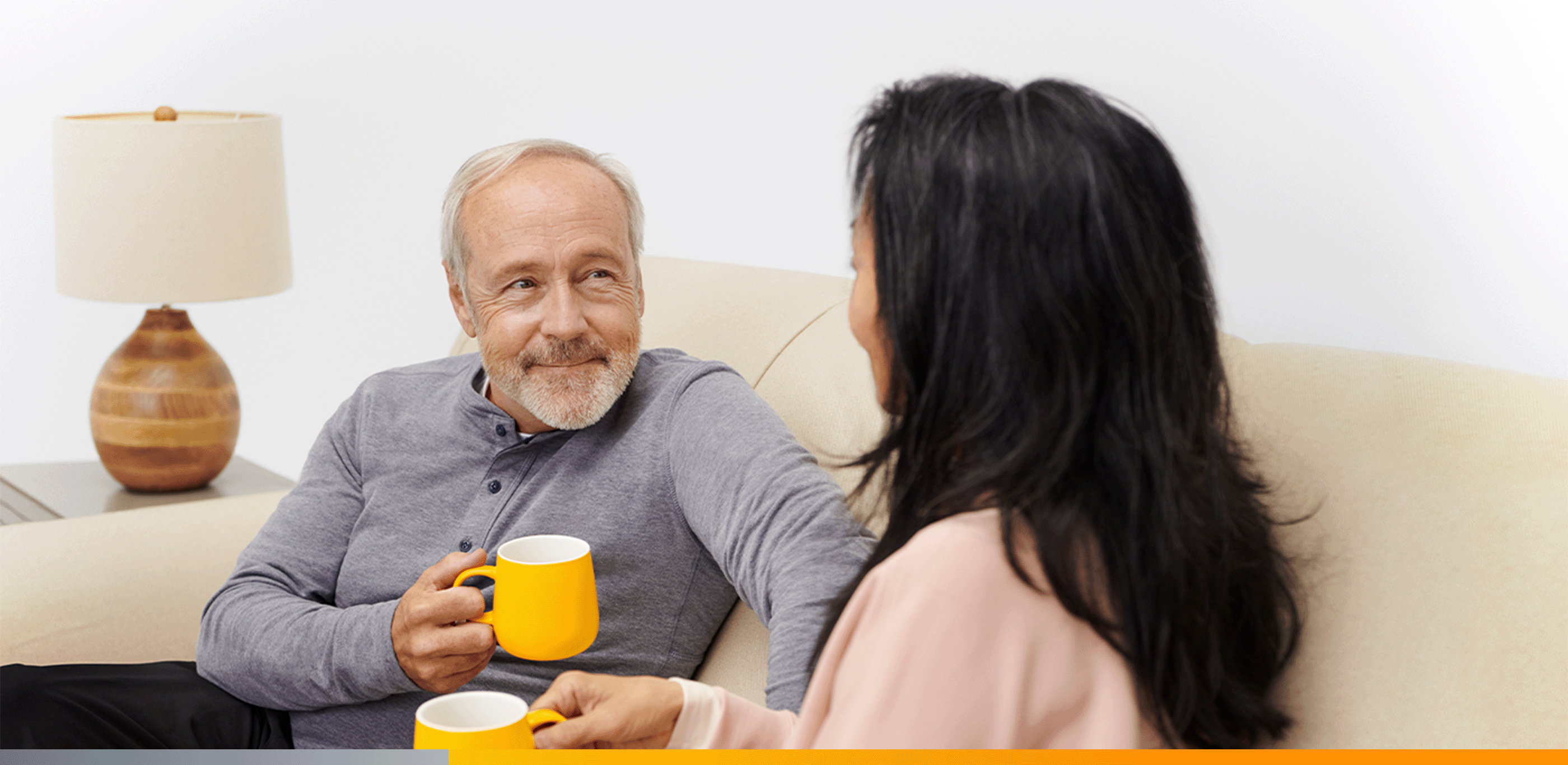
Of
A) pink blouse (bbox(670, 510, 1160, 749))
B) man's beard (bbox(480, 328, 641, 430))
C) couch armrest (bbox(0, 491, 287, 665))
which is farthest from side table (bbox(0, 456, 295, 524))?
pink blouse (bbox(670, 510, 1160, 749))

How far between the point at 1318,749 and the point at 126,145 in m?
1.89

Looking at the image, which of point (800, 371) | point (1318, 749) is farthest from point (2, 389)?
point (1318, 749)

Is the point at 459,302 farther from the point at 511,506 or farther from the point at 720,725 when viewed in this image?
the point at 720,725

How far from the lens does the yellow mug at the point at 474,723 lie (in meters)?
0.80

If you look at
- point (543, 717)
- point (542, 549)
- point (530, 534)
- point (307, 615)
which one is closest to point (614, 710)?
point (543, 717)

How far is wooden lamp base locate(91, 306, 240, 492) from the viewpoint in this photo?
1945 mm

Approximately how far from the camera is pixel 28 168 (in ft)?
7.14

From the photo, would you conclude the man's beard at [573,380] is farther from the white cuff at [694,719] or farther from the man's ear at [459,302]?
the white cuff at [694,719]

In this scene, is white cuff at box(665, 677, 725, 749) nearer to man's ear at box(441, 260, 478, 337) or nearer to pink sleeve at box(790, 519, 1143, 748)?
pink sleeve at box(790, 519, 1143, 748)

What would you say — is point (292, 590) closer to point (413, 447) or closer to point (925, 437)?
point (413, 447)

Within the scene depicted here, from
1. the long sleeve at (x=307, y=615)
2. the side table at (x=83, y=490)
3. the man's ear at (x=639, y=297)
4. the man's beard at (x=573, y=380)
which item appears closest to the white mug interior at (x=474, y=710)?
the long sleeve at (x=307, y=615)

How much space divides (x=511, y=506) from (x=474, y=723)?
1.59 feet

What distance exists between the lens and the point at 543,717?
92 centimetres

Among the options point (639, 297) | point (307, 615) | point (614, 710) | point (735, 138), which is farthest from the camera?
point (735, 138)
